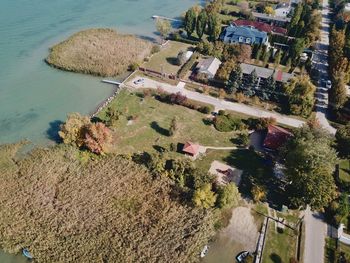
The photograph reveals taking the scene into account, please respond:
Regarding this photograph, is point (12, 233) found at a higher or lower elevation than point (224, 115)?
lower

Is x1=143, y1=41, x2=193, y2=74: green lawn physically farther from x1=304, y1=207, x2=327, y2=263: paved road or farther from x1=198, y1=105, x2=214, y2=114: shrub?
x1=304, y1=207, x2=327, y2=263: paved road

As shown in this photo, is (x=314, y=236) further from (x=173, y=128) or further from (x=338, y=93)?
(x=338, y=93)

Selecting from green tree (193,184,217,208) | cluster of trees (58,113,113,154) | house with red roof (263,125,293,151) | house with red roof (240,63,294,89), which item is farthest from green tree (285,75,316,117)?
cluster of trees (58,113,113,154)

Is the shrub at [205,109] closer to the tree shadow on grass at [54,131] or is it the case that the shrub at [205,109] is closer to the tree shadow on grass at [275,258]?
the tree shadow on grass at [54,131]

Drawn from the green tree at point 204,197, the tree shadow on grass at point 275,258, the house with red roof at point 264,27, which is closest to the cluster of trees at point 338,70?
the house with red roof at point 264,27

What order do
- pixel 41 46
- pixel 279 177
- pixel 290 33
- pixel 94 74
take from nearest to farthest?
pixel 279 177 < pixel 94 74 < pixel 41 46 < pixel 290 33

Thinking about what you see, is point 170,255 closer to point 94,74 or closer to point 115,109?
point 115,109

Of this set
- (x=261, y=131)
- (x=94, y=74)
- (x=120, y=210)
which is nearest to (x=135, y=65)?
(x=94, y=74)
